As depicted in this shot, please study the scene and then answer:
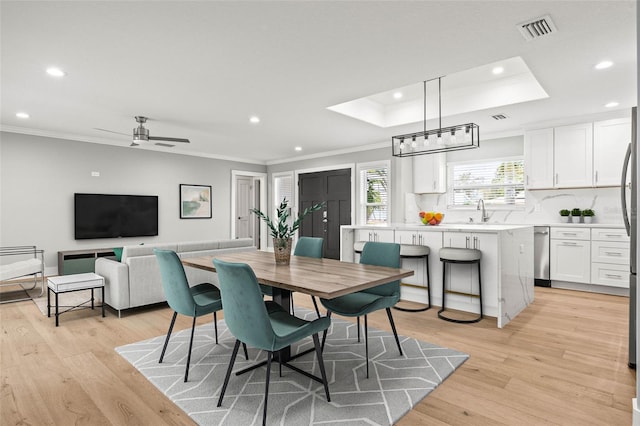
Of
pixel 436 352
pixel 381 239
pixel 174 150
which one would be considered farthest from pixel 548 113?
pixel 174 150

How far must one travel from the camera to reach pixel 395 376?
241 cm

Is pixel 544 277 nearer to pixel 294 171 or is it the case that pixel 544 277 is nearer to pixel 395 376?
pixel 395 376

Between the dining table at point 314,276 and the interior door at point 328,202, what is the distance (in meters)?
4.57

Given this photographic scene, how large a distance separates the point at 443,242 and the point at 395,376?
1952 millimetres

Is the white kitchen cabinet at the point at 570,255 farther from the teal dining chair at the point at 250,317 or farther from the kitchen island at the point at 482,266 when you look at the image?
the teal dining chair at the point at 250,317

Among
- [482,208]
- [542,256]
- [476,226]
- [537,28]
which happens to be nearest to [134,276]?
[476,226]

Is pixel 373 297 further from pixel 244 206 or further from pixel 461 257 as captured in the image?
pixel 244 206

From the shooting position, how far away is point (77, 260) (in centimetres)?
576

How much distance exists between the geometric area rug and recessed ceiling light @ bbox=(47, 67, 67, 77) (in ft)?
8.68

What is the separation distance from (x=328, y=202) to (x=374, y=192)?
121 centimetres

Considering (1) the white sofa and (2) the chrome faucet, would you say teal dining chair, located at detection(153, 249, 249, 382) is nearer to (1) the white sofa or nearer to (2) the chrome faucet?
(1) the white sofa

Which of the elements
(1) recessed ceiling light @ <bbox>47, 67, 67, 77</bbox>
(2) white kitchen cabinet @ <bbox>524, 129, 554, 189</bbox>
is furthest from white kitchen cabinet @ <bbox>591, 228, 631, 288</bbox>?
(1) recessed ceiling light @ <bbox>47, 67, 67, 77</bbox>

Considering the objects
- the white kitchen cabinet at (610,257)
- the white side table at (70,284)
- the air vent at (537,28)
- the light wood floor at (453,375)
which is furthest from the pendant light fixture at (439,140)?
the white side table at (70,284)

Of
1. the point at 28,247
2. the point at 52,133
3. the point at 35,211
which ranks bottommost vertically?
the point at 28,247
